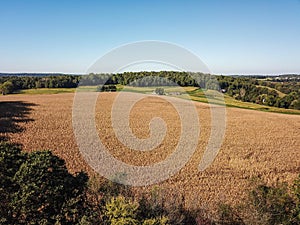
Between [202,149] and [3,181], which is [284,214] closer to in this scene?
[3,181]

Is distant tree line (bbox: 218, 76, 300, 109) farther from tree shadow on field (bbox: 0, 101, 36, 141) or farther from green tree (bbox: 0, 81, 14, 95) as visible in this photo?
green tree (bbox: 0, 81, 14, 95)

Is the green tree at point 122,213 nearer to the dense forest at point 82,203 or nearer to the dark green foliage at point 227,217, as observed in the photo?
the dense forest at point 82,203

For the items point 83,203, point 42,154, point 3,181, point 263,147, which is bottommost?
point 263,147

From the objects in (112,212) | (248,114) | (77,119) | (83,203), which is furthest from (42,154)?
(248,114)

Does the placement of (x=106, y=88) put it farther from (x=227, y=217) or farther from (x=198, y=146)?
(x=227, y=217)

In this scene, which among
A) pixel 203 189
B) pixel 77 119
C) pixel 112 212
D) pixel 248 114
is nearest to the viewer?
pixel 112 212

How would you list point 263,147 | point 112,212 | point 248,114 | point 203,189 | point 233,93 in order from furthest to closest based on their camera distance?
point 233,93 → point 248,114 → point 263,147 → point 203,189 → point 112,212

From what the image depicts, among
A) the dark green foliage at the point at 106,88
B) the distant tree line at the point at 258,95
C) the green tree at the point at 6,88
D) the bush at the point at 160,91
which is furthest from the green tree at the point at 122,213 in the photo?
the green tree at the point at 6,88
